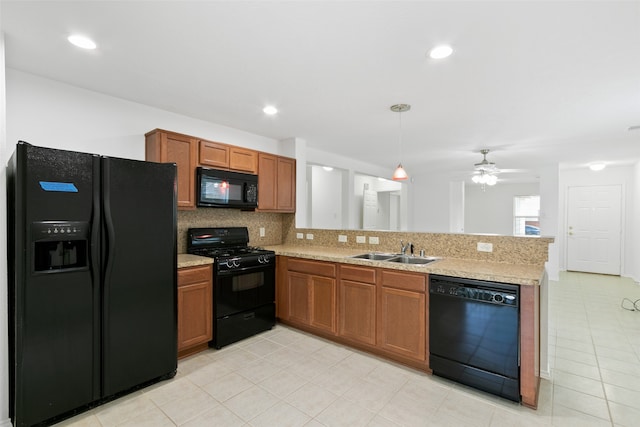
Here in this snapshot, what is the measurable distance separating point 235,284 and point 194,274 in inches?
17.6

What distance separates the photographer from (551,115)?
3.47 meters

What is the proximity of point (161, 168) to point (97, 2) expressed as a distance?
1.10 m

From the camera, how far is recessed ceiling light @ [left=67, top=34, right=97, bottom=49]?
6.51 feet

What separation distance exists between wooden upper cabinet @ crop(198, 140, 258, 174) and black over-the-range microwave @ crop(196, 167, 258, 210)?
8 centimetres

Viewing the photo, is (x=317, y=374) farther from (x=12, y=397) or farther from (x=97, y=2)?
(x=97, y=2)

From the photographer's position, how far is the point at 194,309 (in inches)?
112

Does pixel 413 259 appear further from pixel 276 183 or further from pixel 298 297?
pixel 276 183

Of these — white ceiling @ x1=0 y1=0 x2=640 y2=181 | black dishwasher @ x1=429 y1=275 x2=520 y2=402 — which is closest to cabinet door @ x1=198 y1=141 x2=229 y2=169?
white ceiling @ x1=0 y1=0 x2=640 y2=181

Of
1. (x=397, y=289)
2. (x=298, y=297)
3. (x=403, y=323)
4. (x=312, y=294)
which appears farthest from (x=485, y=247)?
(x=298, y=297)

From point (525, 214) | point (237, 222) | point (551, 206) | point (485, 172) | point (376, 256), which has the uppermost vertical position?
point (485, 172)

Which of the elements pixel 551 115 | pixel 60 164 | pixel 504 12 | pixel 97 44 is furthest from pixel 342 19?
pixel 551 115

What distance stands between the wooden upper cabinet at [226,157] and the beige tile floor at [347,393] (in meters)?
1.93

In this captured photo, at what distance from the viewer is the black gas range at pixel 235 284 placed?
9.94 feet

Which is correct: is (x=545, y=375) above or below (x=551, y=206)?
below
